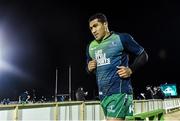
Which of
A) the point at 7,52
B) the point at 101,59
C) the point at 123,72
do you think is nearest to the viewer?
the point at 123,72

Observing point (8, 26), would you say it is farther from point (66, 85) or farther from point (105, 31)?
point (105, 31)

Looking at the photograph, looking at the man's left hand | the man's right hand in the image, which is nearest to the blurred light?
the man's right hand

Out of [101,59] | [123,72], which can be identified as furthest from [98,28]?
[123,72]

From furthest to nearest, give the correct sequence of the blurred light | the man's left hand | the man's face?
the blurred light, the man's face, the man's left hand

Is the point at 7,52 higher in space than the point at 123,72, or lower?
higher

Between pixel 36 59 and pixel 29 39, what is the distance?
3856 millimetres

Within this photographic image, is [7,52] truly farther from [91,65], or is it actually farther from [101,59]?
[101,59]

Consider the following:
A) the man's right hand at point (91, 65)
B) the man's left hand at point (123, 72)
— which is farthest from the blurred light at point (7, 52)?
the man's left hand at point (123, 72)

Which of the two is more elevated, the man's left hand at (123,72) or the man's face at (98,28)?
the man's face at (98,28)

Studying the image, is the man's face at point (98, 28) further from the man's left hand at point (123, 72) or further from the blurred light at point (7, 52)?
the blurred light at point (7, 52)

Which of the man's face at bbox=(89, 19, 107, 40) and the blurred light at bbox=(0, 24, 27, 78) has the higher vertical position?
the blurred light at bbox=(0, 24, 27, 78)

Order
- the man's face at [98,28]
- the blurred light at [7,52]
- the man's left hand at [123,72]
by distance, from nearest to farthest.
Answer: the man's left hand at [123,72]
the man's face at [98,28]
the blurred light at [7,52]

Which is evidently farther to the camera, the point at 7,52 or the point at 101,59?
the point at 7,52

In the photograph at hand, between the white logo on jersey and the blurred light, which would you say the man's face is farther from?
the blurred light
